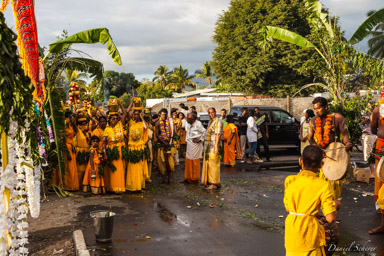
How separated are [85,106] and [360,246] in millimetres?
11053

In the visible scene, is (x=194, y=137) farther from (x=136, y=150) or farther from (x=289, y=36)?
(x=289, y=36)

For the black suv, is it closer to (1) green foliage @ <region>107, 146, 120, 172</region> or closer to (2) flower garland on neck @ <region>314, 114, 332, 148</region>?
(1) green foliage @ <region>107, 146, 120, 172</region>

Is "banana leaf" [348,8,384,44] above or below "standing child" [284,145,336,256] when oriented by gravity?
above

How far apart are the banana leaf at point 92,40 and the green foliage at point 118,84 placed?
57.6m

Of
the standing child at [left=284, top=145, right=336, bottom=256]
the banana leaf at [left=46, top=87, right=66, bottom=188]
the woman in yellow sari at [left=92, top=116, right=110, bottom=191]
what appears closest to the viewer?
the standing child at [left=284, top=145, right=336, bottom=256]

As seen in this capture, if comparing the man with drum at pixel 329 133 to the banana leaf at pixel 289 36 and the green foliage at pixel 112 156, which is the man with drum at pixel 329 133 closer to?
the green foliage at pixel 112 156

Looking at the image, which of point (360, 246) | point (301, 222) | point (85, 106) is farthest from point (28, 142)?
point (85, 106)

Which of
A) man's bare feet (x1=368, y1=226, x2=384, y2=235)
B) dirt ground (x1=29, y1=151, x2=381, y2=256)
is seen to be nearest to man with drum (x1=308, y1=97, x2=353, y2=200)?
man's bare feet (x1=368, y1=226, x2=384, y2=235)

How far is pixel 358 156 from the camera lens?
16.4m

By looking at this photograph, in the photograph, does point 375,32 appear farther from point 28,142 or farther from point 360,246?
point 28,142

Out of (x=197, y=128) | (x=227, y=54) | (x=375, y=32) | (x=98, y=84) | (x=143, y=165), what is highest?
(x=375, y=32)

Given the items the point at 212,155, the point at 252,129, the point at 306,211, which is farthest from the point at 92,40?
the point at 306,211

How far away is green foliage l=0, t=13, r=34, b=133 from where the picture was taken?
262cm

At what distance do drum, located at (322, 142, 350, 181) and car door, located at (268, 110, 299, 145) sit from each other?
10.6m
